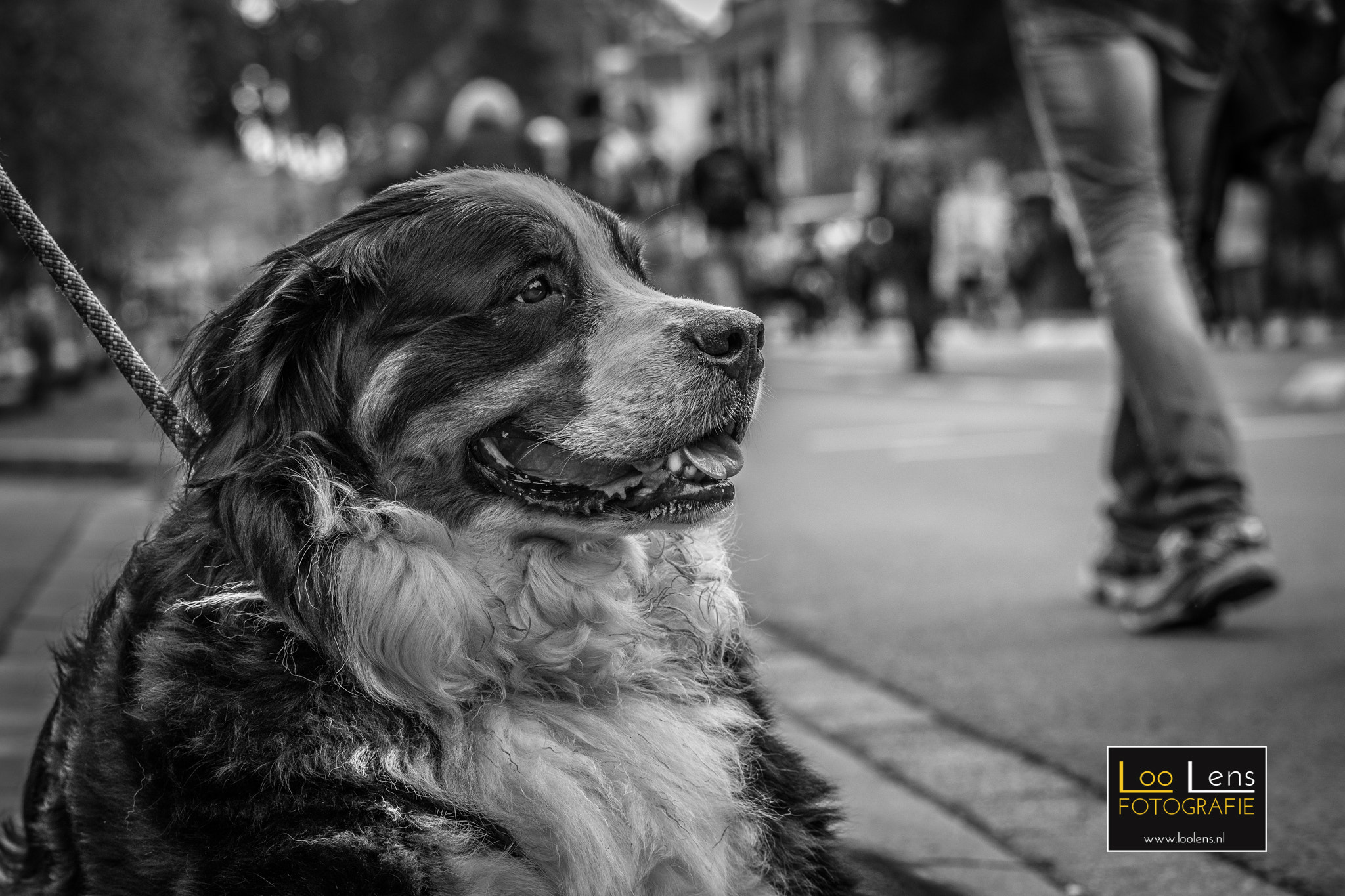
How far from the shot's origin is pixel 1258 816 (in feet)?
9.25

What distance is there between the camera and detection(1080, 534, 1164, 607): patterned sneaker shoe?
14.9ft

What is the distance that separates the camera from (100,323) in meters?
2.40

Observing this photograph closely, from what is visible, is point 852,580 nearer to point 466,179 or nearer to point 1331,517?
point 1331,517

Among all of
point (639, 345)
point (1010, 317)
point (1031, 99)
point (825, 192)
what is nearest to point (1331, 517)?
point (1031, 99)

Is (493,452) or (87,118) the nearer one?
(493,452)

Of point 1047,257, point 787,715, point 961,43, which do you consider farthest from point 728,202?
point 961,43

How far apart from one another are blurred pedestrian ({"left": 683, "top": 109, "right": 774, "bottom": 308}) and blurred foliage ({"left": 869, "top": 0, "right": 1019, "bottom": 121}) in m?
21.6

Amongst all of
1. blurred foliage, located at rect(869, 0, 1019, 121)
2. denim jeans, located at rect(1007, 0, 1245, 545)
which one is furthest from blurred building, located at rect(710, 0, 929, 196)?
denim jeans, located at rect(1007, 0, 1245, 545)

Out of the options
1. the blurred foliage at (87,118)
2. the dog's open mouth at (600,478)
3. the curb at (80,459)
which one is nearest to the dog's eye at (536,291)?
the dog's open mouth at (600,478)

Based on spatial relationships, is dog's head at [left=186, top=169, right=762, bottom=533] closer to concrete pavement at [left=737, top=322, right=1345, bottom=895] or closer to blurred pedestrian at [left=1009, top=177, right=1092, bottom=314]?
concrete pavement at [left=737, top=322, right=1345, bottom=895]

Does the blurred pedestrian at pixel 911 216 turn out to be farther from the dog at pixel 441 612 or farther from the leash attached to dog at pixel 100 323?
the leash attached to dog at pixel 100 323

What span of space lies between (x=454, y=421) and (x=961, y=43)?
113ft

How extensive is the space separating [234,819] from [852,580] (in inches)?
151

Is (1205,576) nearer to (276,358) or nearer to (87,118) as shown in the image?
(276,358)
